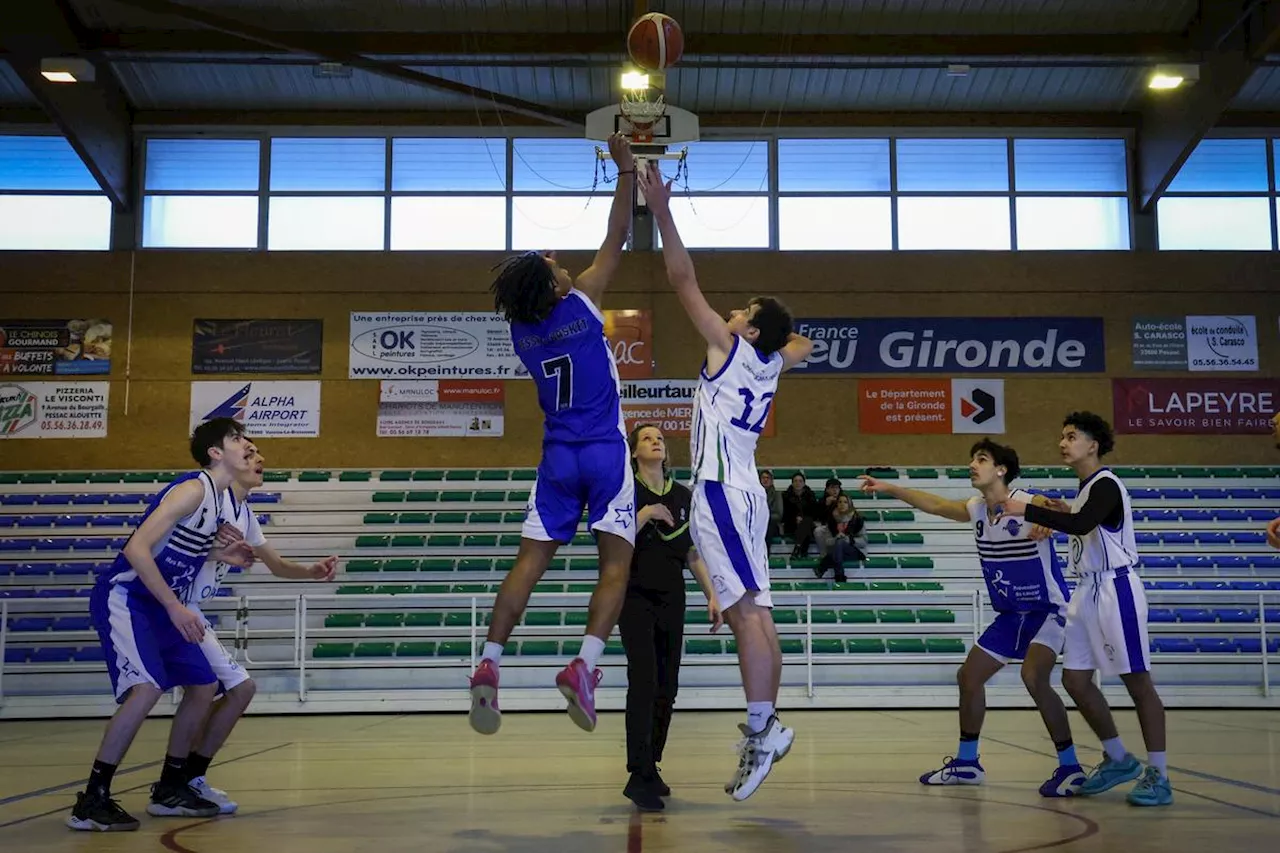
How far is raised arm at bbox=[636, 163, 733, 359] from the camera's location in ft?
17.1

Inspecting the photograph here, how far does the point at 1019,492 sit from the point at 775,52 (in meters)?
12.5

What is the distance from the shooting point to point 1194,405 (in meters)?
18.9

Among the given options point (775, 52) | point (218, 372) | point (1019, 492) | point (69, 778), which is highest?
point (775, 52)

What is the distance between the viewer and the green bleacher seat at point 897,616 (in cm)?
1365

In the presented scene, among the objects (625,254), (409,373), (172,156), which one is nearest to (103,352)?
(172,156)

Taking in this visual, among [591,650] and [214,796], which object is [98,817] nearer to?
[214,796]

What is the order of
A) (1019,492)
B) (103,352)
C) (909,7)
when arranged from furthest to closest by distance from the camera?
(103,352)
(909,7)
(1019,492)

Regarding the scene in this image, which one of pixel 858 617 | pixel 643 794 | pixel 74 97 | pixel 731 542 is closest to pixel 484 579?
pixel 858 617

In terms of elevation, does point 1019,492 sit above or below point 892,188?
below

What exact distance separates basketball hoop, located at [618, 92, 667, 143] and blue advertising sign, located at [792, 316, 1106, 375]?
528 centimetres

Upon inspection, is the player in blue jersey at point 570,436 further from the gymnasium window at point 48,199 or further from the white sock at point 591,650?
the gymnasium window at point 48,199

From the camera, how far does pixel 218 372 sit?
1864cm

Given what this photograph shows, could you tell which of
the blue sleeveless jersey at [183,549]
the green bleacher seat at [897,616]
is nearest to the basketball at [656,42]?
the blue sleeveless jersey at [183,549]

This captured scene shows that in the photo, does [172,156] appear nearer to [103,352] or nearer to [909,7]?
[103,352]
